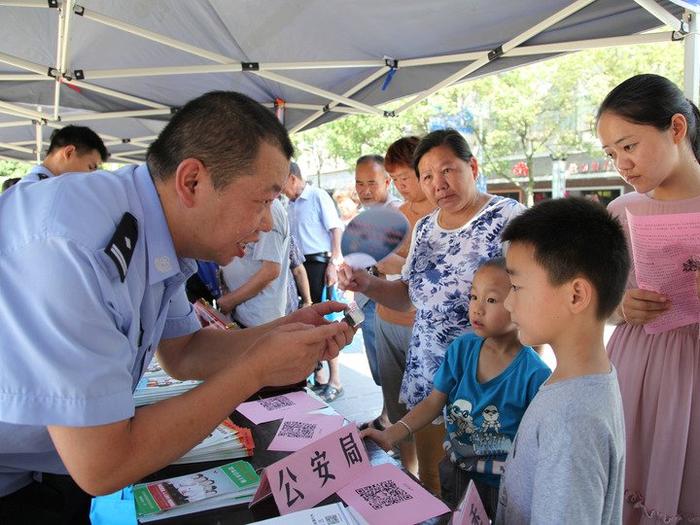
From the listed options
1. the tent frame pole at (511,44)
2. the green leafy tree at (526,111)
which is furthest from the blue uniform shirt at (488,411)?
the green leafy tree at (526,111)

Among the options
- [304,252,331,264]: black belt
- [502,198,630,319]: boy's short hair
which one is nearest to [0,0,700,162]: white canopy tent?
[304,252,331,264]: black belt

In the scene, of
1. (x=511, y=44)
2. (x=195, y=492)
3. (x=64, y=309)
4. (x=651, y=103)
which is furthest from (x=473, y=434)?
(x=511, y=44)

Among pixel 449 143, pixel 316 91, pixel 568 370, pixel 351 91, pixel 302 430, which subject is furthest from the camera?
pixel 351 91

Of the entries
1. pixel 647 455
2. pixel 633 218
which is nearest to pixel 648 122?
pixel 633 218

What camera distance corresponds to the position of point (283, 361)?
3.86 ft

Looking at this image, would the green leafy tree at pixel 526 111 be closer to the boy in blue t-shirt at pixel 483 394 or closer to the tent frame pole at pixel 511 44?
the tent frame pole at pixel 511 44

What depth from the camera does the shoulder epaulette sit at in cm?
101

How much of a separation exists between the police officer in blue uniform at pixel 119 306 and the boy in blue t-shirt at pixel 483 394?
538mm

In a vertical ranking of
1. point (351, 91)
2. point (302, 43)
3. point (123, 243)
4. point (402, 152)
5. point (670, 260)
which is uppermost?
point (302, 43)

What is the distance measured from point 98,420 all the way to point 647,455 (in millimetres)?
1581

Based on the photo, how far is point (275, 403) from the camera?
70.0 inches

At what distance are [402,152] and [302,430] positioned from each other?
1972mm

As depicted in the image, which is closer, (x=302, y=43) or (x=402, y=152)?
(x=402, y=152)

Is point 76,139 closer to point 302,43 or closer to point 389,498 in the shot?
point 302,43
